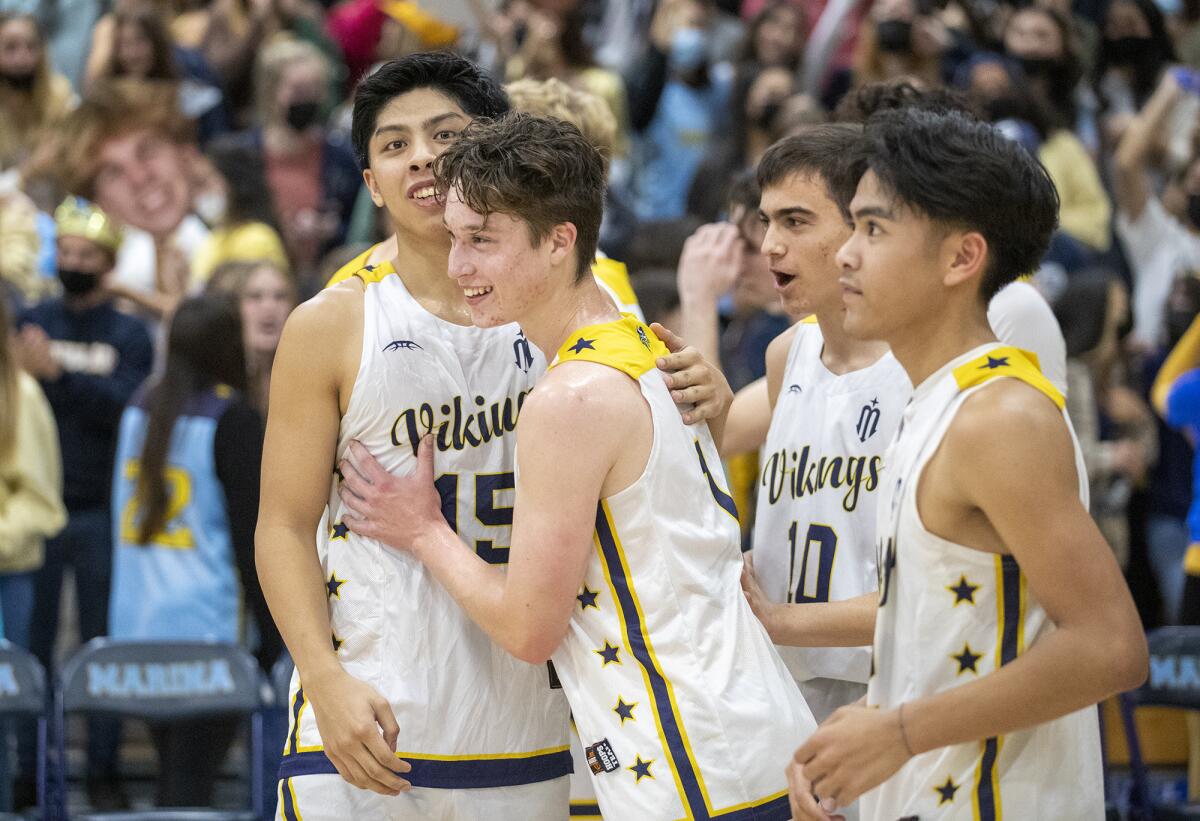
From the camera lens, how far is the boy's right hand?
10.4 ft

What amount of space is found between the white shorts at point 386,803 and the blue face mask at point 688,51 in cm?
731

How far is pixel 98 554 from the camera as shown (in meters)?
7.19

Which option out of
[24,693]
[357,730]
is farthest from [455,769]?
[24,693]

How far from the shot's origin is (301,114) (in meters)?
9.27

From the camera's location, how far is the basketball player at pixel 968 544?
250cm

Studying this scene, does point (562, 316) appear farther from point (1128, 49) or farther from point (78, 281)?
point (1128, 49)

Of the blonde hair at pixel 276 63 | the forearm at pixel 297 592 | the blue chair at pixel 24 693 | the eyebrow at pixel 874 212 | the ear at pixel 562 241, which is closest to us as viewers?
the eyebrow at pixel 874 212

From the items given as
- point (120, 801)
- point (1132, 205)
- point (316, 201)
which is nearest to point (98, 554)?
point (120, 801)

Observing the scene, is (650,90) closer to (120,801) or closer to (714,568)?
(120,801)

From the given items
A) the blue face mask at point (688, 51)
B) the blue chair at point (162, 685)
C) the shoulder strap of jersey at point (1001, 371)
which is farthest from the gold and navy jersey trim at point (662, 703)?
the blue face mask at point (688, 51)

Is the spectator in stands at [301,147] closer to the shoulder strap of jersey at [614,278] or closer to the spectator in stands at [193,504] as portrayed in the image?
the spectator in stands at [193,504]

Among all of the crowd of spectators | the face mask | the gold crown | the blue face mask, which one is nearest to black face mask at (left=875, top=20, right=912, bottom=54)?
the crowd of spectators

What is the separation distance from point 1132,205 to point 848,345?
6.35 m

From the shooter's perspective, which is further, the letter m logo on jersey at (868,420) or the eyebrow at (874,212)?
the letter m logo on jersey at (868,420)
